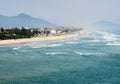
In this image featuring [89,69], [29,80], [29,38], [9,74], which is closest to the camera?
[29,80]

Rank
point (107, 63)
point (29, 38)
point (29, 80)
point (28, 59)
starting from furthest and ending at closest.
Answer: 1. point (29, 38)
2. point (28, 59)
3. point (107, 63)
4. point (29, 80)

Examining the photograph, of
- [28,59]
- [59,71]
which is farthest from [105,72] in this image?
[28,59]

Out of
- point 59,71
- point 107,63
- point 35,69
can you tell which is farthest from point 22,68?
point 107,63

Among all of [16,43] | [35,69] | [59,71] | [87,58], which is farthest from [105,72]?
[16,43]

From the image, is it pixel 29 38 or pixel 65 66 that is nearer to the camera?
pixel 65 66

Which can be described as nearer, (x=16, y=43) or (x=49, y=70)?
(x=49, y=70)

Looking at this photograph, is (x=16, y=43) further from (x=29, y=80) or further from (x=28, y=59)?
(x=29, y=80)

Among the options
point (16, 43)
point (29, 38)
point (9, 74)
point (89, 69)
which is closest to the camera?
point (9, 74)

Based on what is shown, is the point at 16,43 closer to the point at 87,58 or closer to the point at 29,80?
the point at 87,58

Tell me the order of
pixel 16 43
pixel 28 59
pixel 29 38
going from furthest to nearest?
pixel 29 38, pixel 16 43, pixel 28 59
